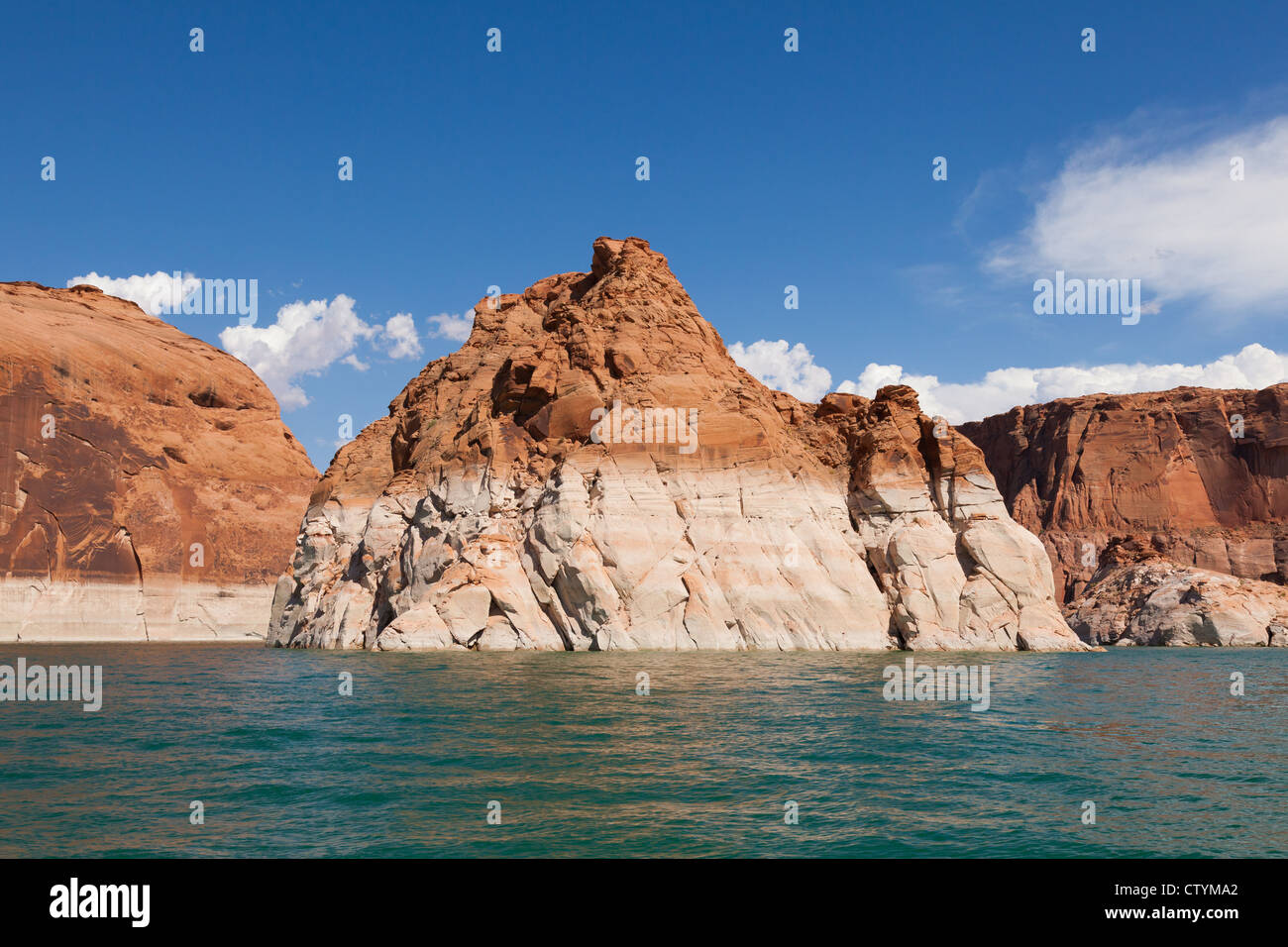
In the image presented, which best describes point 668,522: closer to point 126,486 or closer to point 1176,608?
point 126,486

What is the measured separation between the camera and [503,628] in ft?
146

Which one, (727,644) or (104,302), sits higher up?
(104,302)

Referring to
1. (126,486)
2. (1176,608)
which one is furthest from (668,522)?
(1176,608)

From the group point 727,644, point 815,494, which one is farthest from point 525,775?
point 815,494

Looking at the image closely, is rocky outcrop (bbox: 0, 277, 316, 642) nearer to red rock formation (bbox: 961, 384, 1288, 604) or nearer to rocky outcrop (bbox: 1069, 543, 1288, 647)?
rocky outcrop (bbox: 1069, 543, 1288, 647)

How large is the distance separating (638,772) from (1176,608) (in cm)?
7658

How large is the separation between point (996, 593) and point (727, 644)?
16.1 meters

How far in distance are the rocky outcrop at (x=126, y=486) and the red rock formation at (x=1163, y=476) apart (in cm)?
10116

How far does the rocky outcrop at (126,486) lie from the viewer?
222ft

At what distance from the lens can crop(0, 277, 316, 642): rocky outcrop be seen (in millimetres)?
67688

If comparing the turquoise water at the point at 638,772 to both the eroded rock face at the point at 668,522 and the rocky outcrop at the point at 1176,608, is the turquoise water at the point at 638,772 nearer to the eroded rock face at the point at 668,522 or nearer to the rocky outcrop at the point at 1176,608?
the eroded rock face at the point at 668,522

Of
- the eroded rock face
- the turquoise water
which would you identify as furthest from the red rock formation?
the turquoise water

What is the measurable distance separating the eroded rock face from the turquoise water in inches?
640
